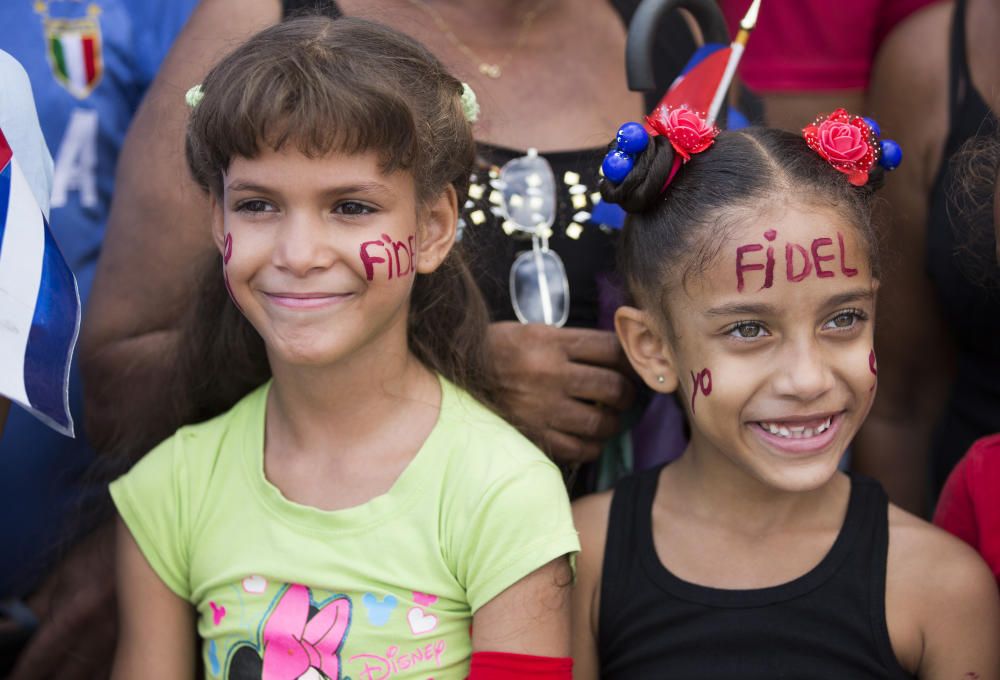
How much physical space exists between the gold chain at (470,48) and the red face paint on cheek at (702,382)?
79 cm

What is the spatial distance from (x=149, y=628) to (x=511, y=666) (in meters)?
0.61

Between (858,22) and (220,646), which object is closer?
(220,646)

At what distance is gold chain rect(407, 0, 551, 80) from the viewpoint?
255 cm

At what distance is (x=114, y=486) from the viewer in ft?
7.08

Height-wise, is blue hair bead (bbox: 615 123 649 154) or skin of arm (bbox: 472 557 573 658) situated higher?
blue hair bead (bbox: 615 123 649 154)

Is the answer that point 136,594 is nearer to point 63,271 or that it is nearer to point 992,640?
point 63,271

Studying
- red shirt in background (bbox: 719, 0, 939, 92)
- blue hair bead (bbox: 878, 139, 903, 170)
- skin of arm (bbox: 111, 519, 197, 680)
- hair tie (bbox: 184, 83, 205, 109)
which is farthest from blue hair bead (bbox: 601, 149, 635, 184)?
red shirt in background (bbox: 719, 0, 939, 92)

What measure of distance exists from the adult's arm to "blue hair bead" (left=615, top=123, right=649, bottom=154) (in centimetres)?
70

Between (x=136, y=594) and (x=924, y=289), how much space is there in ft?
5.62

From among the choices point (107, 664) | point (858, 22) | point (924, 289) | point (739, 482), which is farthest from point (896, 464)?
point (107, 664)

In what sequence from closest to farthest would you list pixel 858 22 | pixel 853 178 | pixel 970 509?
pixel 853 178 < pixel 970 509 < pixel 858 22

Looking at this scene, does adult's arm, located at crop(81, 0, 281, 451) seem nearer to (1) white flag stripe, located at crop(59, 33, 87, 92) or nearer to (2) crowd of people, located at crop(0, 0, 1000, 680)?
(2) crowd of people, located at crop(0, 0, 1000, 680)

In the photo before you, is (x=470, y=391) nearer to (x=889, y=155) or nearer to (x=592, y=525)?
(x=592, y=525)

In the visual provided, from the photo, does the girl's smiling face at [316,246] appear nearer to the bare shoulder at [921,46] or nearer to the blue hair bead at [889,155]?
the blue hair bead at [889,155]
